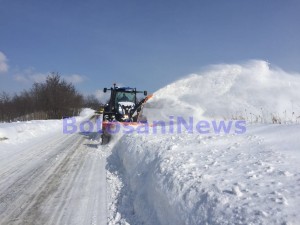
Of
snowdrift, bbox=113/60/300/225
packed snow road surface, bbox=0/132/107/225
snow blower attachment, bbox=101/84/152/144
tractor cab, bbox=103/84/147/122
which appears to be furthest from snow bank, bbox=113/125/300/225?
tractor cab, bbox=103/84/147/122

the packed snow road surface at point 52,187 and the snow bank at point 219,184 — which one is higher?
the snow bank at point 219,184

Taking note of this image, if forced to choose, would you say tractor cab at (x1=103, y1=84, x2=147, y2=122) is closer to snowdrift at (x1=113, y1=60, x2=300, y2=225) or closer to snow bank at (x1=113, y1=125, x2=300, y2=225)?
snowdrift at (x1=113, y1=60, x2=300, y2=225)

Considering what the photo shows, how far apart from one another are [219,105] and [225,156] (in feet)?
31.7

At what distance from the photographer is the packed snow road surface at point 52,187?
515cm

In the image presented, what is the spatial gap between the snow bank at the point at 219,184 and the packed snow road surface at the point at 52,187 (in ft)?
2.73

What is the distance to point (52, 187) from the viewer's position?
22.5 ft

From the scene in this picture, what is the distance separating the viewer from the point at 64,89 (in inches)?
1818

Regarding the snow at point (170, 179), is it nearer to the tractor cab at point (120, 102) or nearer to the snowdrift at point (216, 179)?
the snowdrift at point (216, 179)

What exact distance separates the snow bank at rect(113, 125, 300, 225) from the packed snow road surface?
0.83m

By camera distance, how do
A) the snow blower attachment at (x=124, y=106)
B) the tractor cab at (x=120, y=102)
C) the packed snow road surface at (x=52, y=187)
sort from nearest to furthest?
the packed snow road surface at (x=52, y=187), the snow blower attachment at (x=124, y=106), the tractor cab at (x=120, y=102)

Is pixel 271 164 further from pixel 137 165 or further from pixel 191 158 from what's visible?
pixel 137 165

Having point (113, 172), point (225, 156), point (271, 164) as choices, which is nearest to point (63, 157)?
point (113, 172)

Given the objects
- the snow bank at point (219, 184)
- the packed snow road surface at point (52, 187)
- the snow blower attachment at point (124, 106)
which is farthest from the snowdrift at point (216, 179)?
the snow blower attachment at point (124, 106)

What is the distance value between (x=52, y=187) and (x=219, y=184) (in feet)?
13.8
